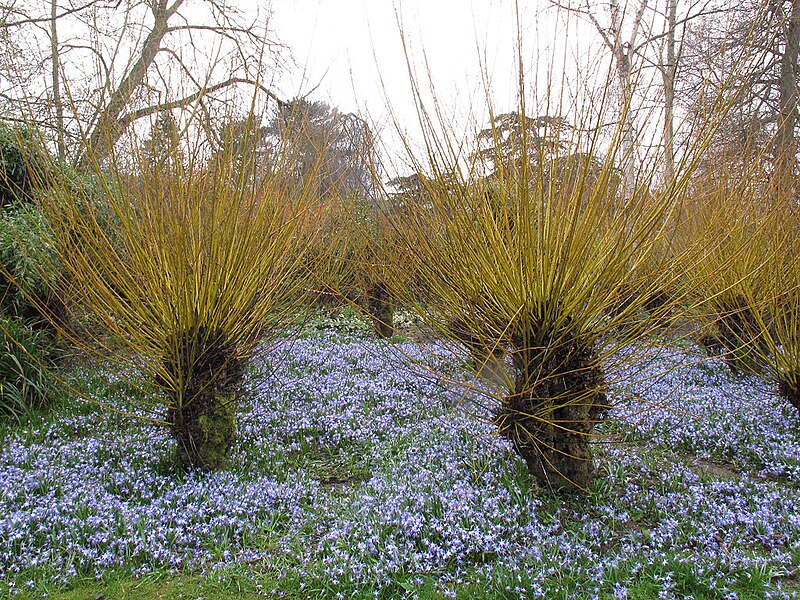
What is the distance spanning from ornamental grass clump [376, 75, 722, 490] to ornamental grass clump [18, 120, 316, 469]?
1.10 m

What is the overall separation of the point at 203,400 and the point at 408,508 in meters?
1.62

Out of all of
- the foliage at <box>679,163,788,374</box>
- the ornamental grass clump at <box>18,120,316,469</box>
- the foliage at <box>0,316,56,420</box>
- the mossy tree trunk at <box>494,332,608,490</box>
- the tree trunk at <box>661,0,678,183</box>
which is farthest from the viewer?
the foliage at <box>0,316,56,420</box>

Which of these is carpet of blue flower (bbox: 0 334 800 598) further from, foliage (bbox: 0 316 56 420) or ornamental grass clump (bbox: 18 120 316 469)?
ornamental grass clump (bbox: 18 120 316 469)

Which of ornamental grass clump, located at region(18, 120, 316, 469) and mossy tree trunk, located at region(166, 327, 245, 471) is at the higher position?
ornamental grass clump, located at region(18, 120, 316, 469)

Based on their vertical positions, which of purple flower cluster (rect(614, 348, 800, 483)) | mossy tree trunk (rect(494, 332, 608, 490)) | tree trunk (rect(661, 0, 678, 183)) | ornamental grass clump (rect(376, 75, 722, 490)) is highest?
tree trunk (rect(661, 0, 678, 183))

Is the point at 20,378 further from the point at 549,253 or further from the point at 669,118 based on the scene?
the point at 669,118

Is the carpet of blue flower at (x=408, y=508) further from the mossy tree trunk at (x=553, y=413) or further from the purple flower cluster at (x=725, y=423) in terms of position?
the mossy tree trunk at (x=553, y=413)

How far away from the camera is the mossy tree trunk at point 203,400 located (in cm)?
352

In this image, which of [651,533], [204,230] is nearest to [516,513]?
[651,533]

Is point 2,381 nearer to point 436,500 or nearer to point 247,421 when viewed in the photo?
point 247,421

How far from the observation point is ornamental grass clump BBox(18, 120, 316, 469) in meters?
3.18

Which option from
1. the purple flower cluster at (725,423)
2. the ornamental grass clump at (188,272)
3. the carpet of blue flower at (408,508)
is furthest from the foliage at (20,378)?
the purple flower cluster at (725,423)

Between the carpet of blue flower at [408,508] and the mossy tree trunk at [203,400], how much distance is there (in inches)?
6.9

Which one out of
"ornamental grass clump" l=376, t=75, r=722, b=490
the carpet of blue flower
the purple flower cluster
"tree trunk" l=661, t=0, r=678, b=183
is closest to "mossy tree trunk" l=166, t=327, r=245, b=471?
the carpet of blue flower
